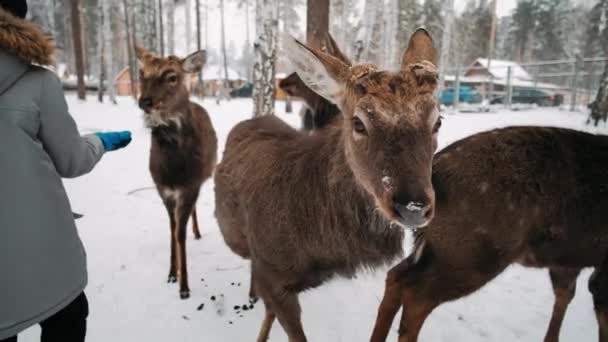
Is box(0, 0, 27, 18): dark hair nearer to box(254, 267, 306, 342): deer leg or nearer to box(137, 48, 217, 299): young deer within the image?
box(254, 267, 306, 342): deer leg

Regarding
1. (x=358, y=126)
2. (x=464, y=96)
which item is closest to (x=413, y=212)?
(x=358, y=126)

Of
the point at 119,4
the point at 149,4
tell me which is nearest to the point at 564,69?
the point at 149,4

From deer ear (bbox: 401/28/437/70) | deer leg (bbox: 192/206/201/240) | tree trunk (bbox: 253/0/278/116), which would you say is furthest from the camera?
tree trunk (bbox: 253/0/278/116)

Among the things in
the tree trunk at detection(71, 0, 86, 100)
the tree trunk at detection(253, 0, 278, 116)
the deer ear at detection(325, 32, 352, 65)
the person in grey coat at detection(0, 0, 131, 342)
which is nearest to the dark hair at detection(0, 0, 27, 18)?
the person in grey coat at detection(0, 0, 131, 342)

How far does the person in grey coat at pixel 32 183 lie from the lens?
158 centimetres

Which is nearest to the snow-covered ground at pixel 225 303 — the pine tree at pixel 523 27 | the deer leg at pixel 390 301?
the deer leg at pixel 390 301

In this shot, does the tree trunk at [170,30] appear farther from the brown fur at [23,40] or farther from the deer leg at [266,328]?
the brown fur at [23,40]

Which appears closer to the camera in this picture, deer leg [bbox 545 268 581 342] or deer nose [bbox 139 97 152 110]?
deer leg [bbox 545 268 581 342]

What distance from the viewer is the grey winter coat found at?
5.19ft

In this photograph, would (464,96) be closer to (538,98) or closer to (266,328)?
(538,98)

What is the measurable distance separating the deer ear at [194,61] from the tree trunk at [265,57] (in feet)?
6.94

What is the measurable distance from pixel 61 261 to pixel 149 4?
17.1 meters

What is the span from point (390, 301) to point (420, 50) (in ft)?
6.03

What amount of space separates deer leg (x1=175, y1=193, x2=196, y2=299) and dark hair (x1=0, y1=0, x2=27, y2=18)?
2.53 meters
